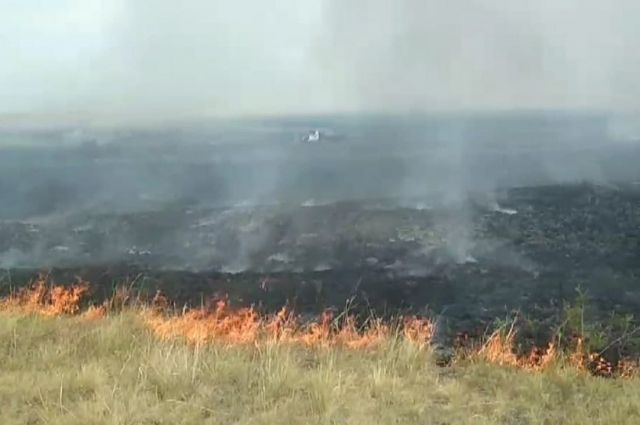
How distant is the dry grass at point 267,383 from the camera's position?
20.4ft

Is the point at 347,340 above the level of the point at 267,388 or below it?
below

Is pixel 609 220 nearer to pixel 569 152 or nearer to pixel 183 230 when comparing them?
pixel 183 230

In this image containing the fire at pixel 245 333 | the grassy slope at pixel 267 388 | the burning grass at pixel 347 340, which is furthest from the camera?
the fire at pixel 245 333

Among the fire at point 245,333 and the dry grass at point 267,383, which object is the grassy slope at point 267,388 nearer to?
the dry grass at point 267,383

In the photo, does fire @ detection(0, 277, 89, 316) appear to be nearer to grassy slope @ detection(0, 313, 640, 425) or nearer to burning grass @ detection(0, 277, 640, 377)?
burning grass @ detection(0, 277, 640, 377)

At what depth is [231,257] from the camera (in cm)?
2591

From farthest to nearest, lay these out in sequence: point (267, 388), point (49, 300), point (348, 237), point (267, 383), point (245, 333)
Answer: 1. point (348, 237)
2. point (49, 300)
3. point (245, 333)
4. point (267, 383)
5. point (267, 388)

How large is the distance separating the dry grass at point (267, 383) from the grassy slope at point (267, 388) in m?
0.01

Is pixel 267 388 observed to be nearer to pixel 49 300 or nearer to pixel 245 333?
pixel 245 333

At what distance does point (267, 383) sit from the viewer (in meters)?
6.94

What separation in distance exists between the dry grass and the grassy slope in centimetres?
1

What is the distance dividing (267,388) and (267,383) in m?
0.12

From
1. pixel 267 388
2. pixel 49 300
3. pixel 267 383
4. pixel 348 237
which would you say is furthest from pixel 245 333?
pixel 348 237

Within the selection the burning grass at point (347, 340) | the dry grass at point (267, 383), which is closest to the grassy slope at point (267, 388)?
the dry grass at point (267, 383)
